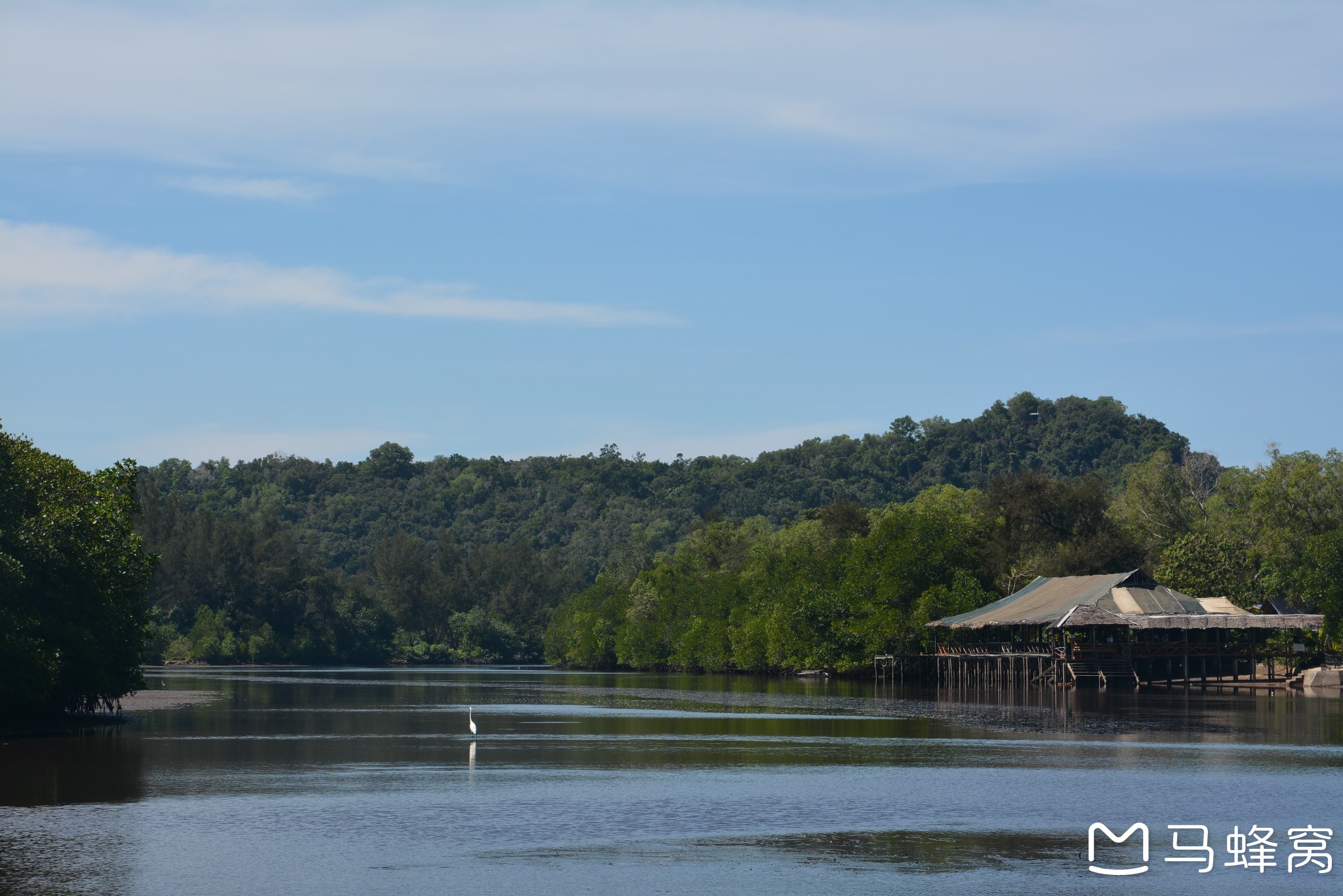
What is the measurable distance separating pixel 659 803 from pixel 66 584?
76.0 feet

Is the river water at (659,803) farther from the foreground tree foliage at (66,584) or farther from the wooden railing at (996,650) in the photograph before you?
the wooden railing at (996,650)

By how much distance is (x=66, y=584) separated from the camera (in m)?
41.6

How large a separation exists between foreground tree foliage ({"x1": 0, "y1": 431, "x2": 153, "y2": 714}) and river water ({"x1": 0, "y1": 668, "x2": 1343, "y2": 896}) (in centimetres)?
199

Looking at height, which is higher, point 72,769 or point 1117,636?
point 1117,636

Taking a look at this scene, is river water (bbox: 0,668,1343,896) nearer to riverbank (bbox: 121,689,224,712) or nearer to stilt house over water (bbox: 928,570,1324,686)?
riverbank (bbox: 121,689,224,712)

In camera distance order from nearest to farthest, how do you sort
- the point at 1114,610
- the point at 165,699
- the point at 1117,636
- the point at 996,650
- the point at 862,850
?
the point at 862,850 < the point at 165,699 < the point at 1114,610 < the point at 1117,636 < the point at 996,650

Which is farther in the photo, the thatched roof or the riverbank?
the thatched roof

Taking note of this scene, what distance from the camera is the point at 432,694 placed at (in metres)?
72.7

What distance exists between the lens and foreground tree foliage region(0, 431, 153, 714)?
38125mm

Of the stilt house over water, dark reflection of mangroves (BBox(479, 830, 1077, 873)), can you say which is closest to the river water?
dark reflection of mangroves (BBox(479, 830, 1077, 873))

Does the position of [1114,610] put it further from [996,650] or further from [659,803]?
[659,803]

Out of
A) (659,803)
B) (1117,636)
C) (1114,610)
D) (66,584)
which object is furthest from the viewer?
(1117,636)

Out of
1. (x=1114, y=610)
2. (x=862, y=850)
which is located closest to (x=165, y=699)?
(x=1114, y=610)

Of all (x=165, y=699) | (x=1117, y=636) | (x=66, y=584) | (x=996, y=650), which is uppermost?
(x=66, y=584)
